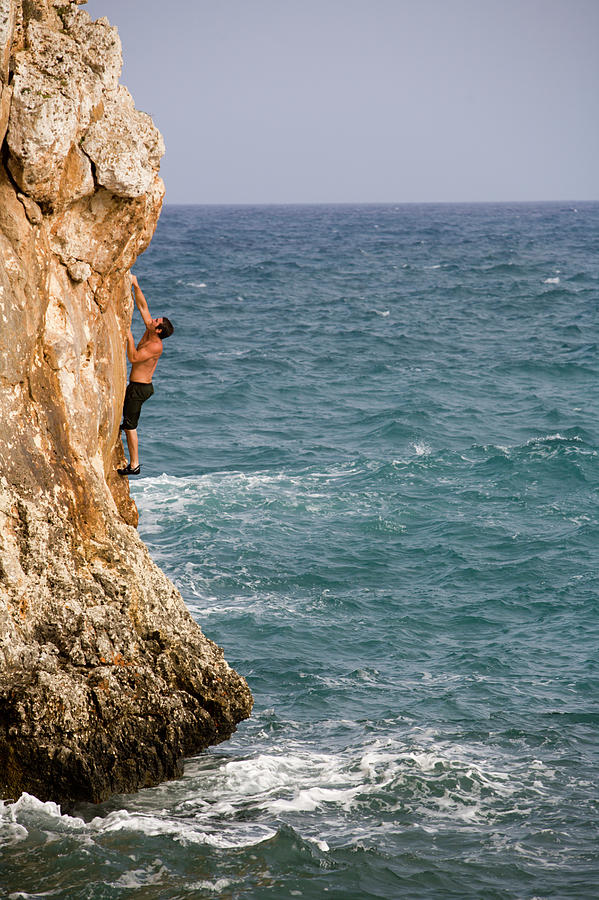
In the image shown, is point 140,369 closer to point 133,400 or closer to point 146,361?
point 146,361

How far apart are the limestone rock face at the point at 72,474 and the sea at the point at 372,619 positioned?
82 cm

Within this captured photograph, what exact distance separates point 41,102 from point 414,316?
41.8 meters

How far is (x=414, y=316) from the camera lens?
51.6 m

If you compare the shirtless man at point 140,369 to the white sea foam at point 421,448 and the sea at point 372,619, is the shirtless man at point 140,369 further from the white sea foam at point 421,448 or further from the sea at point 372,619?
the white sea foam at point 421,448

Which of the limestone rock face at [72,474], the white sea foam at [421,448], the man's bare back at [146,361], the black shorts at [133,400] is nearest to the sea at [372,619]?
the white sea foam at [421,448]

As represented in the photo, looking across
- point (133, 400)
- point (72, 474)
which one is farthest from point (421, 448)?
point (72, 474)

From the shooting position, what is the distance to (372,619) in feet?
60.8

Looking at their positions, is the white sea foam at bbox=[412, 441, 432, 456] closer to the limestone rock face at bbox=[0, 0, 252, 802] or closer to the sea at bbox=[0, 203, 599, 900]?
the sea at bbox=[0, 203, 599, 900]

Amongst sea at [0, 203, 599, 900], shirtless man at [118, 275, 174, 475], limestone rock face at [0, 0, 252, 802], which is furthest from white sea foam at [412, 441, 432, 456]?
limestone rock face at [0, 0, 252, 802]

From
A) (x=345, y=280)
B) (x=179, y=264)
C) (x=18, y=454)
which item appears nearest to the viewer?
(x=18, y=454)

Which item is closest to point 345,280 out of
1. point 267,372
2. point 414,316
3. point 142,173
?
point 414,316

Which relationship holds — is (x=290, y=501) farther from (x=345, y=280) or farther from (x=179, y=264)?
(x=179, y=264)

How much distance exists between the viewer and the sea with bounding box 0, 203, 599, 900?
11164mm

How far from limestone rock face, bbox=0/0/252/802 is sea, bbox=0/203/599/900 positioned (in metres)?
0.82
